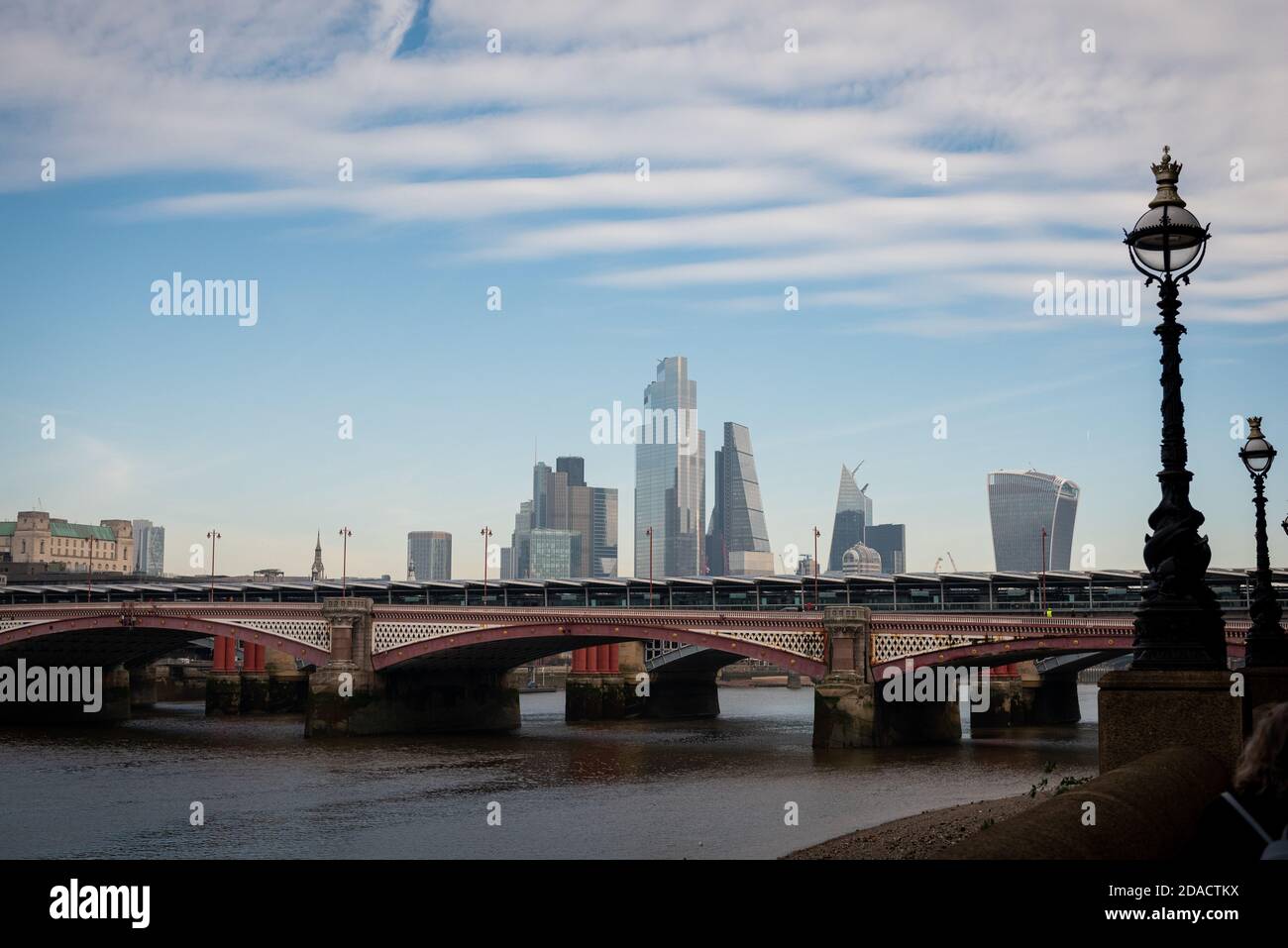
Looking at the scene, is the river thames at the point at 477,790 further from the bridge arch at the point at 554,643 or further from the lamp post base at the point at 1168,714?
the lamp post base at the point at 1168,714

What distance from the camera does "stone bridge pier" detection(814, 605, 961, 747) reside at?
66.8 m

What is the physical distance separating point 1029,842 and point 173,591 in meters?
105

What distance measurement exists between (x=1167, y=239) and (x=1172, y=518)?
3.36 metres

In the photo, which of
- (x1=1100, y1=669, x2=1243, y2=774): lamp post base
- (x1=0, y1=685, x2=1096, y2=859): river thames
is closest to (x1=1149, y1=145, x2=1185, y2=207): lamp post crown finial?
(x1=1100, y1=669, x2=1243, y2=774): lamp post base

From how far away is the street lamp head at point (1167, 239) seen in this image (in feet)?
53.4

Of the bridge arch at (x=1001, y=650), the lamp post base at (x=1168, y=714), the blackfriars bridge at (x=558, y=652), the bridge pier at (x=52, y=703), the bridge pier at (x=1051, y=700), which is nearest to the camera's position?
the lamp post base at (x=1168, y=714)

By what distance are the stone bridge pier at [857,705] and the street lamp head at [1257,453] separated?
4389 cm

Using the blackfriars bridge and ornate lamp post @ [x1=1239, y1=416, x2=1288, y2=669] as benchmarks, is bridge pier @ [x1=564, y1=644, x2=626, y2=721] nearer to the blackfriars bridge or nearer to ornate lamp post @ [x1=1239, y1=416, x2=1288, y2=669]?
the blackfriars bridge

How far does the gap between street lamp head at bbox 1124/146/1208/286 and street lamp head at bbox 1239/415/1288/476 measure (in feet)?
24.7

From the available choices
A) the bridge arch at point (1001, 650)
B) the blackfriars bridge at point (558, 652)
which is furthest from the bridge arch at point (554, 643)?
the bridge arch at point (1001, 650)

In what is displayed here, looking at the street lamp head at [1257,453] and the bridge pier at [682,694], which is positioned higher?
the street lamp head at [1257,453]
